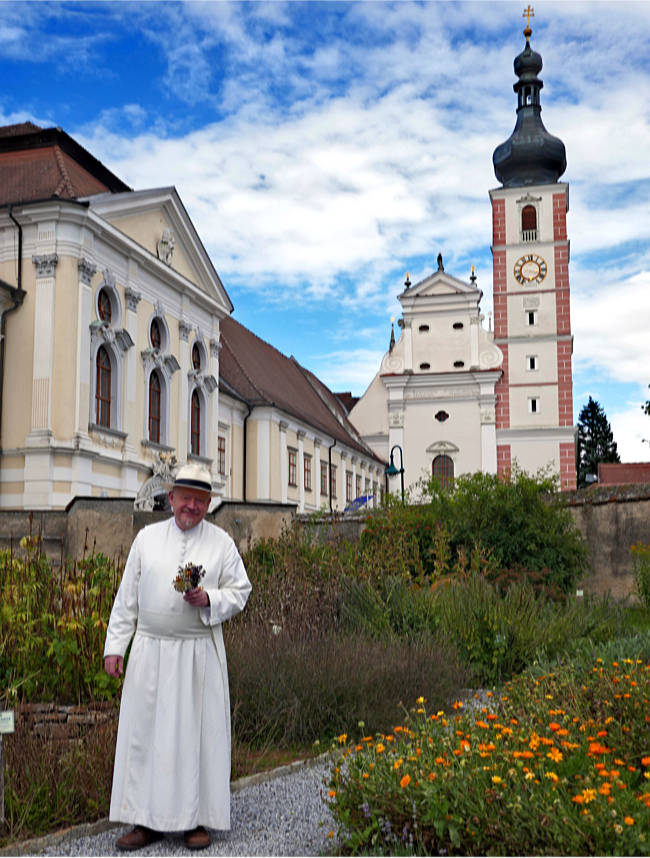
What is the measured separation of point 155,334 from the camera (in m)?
25.5

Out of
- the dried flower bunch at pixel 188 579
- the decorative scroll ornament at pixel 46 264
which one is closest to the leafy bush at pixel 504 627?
the dried flower bunch at pixel 188 579

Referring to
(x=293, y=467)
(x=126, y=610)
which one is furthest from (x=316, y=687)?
(x=293, y=467)

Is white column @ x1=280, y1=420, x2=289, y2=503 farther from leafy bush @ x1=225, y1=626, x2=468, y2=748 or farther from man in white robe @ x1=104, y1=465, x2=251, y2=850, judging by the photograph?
man in white robe @ x1=104, y1=465, x2=251, y2=850

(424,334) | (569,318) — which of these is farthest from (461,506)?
(569,318)

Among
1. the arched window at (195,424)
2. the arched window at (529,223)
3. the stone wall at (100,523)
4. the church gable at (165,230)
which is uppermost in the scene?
the arched window at (529,223)

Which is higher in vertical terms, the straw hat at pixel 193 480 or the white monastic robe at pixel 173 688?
the straw hat at pixel 193 480

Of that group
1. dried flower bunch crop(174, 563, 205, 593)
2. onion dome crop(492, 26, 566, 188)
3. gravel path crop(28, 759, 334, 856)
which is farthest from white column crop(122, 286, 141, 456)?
onion dome crop(492, 26, 566, 188)

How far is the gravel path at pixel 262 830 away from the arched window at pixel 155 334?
20.6 metres

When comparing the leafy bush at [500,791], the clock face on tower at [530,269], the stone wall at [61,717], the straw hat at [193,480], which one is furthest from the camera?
the clock face on tower at [530,269]

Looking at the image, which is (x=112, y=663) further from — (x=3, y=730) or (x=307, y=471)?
(x=307, y=471)

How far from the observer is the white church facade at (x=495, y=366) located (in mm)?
47625

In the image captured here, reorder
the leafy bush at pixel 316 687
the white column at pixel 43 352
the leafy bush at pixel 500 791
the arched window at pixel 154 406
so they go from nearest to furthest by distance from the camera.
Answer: the leafy bush at pixel 500 791, the leafy bush at pixel 316 687, the white column at pixel 43 352, the arched window at pixel 154 406

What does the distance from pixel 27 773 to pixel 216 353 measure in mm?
24609

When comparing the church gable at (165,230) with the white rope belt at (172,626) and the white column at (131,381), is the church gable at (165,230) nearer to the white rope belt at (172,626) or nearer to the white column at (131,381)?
the white column at (131,381)
